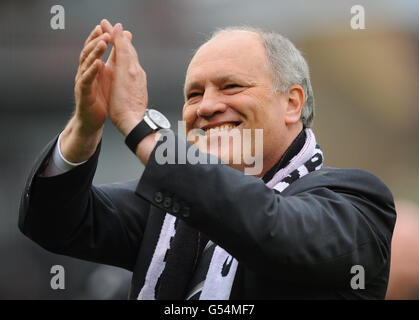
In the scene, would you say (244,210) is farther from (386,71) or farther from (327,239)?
(386,71)

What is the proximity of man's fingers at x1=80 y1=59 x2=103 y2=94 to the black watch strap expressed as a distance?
262 mm

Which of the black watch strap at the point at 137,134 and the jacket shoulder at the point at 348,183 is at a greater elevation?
the black watch strap at the point at 137,134

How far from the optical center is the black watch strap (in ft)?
6.61

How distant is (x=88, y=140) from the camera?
2.40 metres

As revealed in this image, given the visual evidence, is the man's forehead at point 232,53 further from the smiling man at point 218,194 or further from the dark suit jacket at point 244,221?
the dark suit jacket at point 244,221

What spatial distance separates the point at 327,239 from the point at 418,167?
19.4 ft

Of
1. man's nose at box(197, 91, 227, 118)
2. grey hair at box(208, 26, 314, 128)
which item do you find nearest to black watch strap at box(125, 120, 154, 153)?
man's nose at box(197, 91, 227, 118)

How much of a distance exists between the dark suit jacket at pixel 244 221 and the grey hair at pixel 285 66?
534 millimetres

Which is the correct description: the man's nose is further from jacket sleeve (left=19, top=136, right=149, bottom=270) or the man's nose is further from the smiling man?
jacket sleeve (left=19, top=136, right=149, bottom=270)

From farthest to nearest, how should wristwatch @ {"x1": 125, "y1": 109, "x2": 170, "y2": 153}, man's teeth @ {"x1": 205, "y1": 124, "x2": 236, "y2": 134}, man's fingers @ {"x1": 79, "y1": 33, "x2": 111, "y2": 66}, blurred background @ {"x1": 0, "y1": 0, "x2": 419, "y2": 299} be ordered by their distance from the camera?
blurred background @ {"x1": 0, "y1": 0, "x2": 419, "y2": 299} < man's teeth @ {"x1": 205, "y1": 124, "x2": 236, "y2": 134} < man's fingers @ {"x1": 79, "y1": 33, "x2": 111, "y2": 66} < wristwatch @ {"x1": 125, "y1": 109, "x2": 170, "y2": 153}

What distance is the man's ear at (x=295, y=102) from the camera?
281 cm

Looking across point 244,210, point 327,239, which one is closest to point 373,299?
point 327,239

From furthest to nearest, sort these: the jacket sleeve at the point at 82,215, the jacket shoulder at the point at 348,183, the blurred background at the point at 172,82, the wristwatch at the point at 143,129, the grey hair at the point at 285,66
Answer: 1. the blurred background at the point at 172,82
2. the grey hair at the point at 285,66
3. the jacket sleeve at the point at 82,215
4. the jacket shoulder at the point at 348,183
5. the wristwatch at the point at 143,129

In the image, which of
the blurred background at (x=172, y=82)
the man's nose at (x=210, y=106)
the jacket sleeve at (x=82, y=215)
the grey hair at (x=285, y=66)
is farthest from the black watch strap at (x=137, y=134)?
the blurred background at (x=172, y=82)
